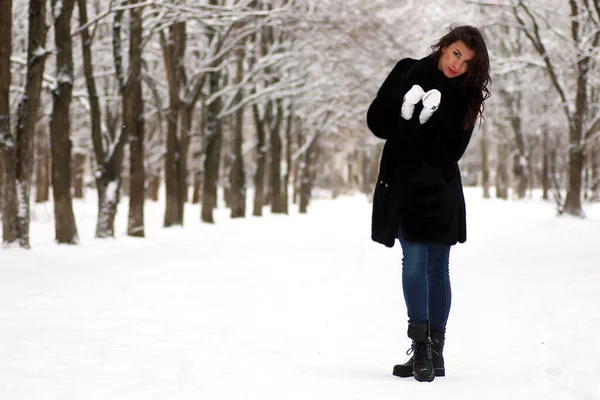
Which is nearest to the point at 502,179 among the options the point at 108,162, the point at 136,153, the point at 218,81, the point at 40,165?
the point at 218,81

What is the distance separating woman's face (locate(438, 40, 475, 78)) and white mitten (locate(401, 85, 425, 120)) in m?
0.21

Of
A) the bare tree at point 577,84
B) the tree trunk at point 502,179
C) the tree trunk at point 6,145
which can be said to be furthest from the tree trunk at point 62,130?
the tree trunk at point 502,179

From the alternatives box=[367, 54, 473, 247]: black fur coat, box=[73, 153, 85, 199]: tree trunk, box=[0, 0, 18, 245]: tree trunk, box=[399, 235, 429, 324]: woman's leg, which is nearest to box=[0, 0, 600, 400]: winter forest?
box=[0, 0, 18, 245]: tree trunk

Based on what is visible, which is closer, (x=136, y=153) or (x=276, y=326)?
(x=276, y=326)

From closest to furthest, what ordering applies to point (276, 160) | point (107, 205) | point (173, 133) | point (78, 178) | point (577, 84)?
point (107, 205) < point (173, 133) < point (577, 84) < point (276, 160) < point (78, 178)

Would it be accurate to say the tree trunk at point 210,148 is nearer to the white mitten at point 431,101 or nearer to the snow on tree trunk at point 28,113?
the snow on tree trunk at point 28,113

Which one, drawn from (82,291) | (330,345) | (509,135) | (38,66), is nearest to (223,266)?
(82,291)

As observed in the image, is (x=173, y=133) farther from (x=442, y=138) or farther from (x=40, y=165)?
(x=40, y=165)

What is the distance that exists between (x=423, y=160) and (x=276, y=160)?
23.5m

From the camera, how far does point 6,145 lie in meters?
10.3

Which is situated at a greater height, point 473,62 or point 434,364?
point 473,62

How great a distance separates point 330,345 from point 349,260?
244 inches

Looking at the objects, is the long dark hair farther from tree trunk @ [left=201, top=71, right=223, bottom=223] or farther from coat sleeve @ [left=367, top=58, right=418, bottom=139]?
tree trunk @ [left=201, top=71, right=223, bottom=223]

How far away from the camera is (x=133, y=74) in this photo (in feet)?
47.3
